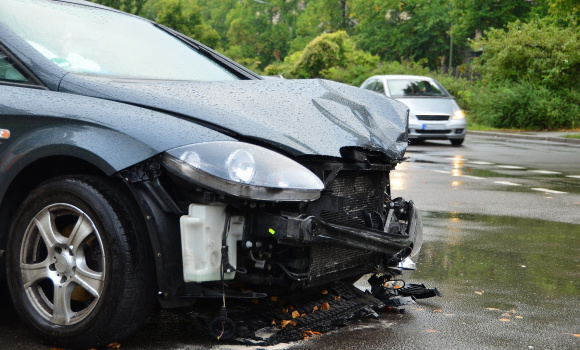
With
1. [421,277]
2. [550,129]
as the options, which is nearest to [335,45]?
[550,129]

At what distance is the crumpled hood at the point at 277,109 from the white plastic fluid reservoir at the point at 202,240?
0.33 m

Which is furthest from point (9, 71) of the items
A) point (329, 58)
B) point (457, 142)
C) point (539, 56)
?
point (329, 58)

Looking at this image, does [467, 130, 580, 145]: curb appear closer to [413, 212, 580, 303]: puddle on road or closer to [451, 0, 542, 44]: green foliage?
[413, 212, 580, 303]: puddle on road

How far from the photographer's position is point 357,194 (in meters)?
4.16

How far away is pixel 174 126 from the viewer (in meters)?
3.61

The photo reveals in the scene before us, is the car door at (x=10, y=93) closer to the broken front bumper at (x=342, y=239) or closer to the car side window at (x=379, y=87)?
the broken front bumper at (x=342, y=239)

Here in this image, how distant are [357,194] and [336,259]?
36 centimetres

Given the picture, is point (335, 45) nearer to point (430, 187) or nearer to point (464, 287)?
point (430, 187)

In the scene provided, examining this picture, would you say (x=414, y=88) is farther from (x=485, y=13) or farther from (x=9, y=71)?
(x=485, y=13)

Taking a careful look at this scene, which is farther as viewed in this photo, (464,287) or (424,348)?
(464,287)

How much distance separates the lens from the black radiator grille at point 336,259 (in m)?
3.80

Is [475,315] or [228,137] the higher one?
[228,137]

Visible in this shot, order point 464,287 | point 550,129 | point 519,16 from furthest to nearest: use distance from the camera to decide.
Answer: point 519,16 < point 550,129 < point 464,287

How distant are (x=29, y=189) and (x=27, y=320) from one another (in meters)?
0.62
